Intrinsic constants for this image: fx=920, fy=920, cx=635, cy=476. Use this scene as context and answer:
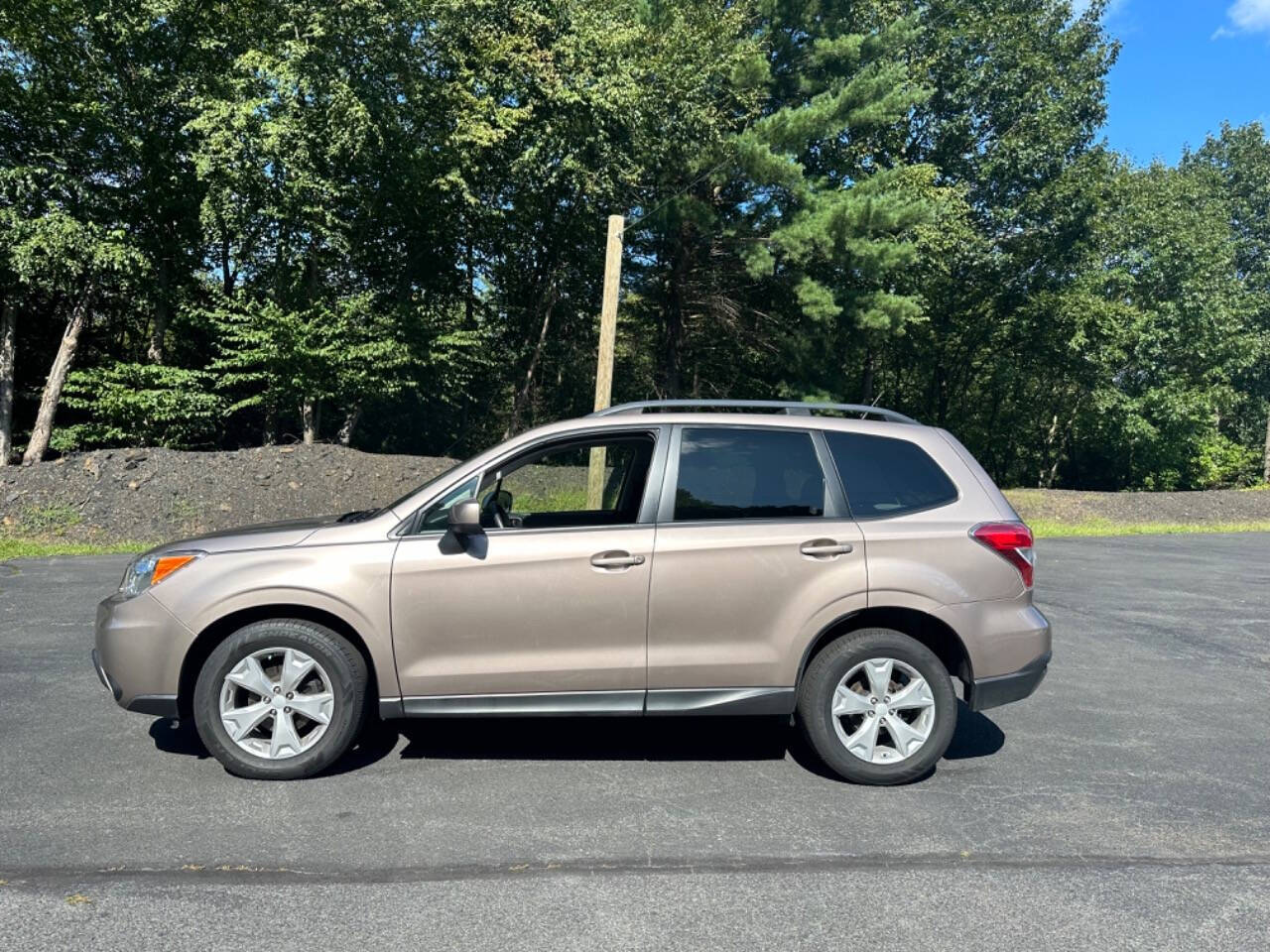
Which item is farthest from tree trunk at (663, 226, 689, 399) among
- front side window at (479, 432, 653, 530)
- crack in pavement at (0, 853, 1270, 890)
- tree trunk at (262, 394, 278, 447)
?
crack in pavement at (0, 853, 1270, 890)

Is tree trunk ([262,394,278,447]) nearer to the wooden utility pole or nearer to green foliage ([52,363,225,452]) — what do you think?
green foliage ([52,363,225,452])

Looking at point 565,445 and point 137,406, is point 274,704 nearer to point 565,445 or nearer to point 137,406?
point 565,445

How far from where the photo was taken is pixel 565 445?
15.8ft

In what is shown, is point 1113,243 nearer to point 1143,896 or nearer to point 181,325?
point 181,325

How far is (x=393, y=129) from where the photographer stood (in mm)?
19812

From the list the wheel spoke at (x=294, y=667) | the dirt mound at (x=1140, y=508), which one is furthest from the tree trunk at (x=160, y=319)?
the dirt mound at (x=1140, y=508)

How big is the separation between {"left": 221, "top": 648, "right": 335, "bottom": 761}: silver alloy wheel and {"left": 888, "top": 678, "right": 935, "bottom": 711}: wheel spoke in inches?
110

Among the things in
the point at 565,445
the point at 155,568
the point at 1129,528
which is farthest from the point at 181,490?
the point at 1129,528

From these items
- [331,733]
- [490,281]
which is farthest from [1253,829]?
[490,281]

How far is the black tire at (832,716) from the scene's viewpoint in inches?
180

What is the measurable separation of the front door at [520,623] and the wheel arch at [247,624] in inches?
9.7

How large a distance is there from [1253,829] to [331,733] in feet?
14.0

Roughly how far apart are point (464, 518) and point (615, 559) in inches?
30.0

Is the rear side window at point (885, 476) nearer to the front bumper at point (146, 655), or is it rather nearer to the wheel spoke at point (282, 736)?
the wheel spoke at point (282, 736)
